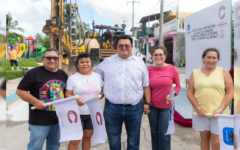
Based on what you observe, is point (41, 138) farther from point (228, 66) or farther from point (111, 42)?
point (111, 42)

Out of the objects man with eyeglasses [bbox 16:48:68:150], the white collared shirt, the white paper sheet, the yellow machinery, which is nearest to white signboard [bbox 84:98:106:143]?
the white collared shirt

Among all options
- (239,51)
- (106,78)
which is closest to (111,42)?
(106,78)

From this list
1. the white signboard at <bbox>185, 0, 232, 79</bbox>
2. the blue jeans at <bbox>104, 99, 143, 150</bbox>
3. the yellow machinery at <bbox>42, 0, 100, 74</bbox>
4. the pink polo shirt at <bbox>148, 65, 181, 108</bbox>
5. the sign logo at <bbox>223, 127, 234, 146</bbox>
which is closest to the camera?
the sign logo at <bbox>223, 127, 234, 146</bbox>

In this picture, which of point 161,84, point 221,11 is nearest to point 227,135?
point 161,84

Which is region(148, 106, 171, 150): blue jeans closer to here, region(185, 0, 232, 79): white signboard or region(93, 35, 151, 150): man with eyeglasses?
region(93, 35, 151, 150): man with eyeglasses

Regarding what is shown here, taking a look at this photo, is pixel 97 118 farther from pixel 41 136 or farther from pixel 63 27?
pixel 63 27

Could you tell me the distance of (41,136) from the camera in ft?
7.08

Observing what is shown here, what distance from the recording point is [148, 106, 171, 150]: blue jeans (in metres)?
2.56

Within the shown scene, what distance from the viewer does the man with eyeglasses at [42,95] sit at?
2.10 metres

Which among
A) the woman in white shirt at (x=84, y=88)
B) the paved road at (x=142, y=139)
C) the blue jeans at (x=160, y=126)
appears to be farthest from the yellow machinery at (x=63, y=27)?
the blue jeans at (x=160, y=126)

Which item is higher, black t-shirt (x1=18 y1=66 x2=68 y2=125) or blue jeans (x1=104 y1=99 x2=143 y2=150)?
black t-shirt (x1=18 y1=66 x2=68 y2=125)

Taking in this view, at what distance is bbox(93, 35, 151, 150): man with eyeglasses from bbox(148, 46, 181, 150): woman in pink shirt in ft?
0.33

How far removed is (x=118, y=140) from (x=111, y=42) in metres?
10.6

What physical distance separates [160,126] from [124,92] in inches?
29.7
